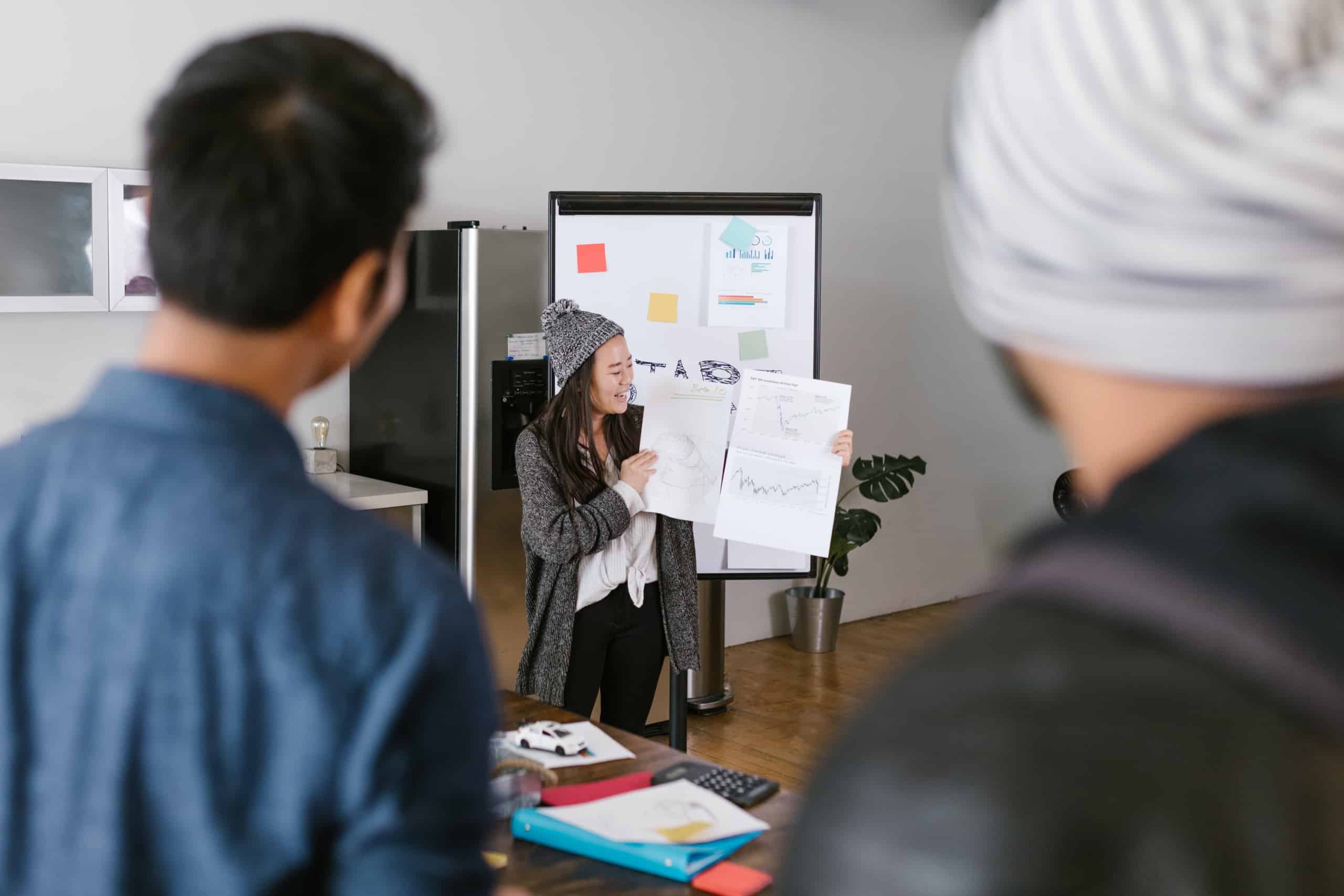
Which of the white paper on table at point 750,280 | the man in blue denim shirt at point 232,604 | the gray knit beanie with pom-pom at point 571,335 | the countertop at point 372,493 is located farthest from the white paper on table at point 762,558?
the man in blue denim shirt at point 232,604

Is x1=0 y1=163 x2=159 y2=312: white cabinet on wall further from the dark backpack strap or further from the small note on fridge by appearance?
the dark backpack strap

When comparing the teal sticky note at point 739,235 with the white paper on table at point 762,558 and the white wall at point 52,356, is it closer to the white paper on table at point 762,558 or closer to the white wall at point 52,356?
the white paper on table at point 762,558

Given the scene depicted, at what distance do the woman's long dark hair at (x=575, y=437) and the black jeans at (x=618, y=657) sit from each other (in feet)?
0.93

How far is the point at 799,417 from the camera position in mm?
3439

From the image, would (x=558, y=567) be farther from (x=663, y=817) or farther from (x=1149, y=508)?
(x=1149, y=508)

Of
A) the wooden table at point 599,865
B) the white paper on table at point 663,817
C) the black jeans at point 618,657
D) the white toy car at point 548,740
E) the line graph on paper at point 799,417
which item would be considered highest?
the line graph on paper at point 799,417

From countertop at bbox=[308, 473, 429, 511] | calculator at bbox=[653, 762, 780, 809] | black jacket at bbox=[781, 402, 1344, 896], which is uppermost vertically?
black jacket at bbox=[781, 402, 1344, 896]

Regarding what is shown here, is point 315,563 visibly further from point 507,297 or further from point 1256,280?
point 507,297

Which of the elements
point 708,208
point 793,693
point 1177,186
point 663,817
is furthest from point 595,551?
point 1177,186

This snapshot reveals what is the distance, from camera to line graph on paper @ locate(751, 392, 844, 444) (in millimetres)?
3424

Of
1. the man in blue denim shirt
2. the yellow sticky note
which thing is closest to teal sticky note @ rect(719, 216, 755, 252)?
the yellow sticky note

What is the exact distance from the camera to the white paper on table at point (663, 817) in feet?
5.48

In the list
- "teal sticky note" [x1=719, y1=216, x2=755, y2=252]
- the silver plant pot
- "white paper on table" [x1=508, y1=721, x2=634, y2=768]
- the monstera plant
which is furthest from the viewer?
the silver plant pot

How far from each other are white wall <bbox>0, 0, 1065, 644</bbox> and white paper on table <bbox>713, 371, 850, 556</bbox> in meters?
1.71
